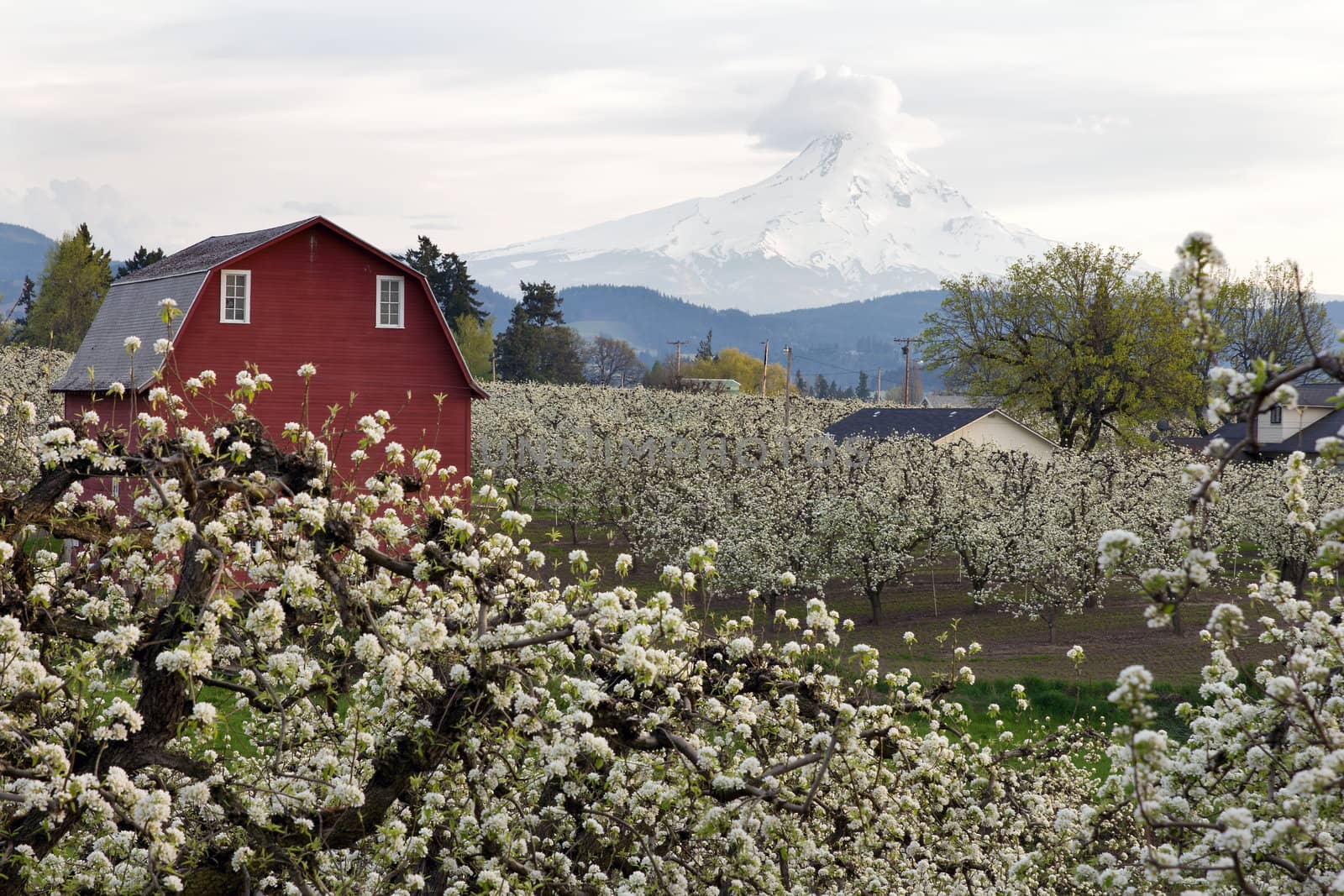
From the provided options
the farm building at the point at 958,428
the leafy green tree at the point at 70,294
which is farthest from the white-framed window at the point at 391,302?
the leafy green tree at the point at 70,294

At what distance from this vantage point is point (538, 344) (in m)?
99.4

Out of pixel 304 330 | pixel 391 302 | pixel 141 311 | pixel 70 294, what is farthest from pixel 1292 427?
pixel 70 294

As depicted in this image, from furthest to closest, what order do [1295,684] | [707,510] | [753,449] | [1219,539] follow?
[753,449] < [707,510] < [1219,539] < [1295,684]

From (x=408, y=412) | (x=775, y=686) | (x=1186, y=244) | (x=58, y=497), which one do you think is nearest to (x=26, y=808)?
(x=58, y=497)

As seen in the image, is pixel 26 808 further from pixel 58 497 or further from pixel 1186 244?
pixel 1186 244

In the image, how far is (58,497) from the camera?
690 centimetres

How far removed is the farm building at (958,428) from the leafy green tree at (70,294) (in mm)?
53227

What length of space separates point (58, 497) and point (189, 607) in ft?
Result: 5.98

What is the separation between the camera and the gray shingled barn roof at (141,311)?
24.4m

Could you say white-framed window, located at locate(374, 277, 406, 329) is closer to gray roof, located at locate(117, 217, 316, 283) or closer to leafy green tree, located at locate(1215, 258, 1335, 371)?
gray roof, located at locate(117, 217, 316, 283)

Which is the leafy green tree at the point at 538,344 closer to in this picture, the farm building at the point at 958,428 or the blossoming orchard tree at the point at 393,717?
the farm building at the point at 958,428

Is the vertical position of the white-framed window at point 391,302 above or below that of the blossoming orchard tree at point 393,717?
above

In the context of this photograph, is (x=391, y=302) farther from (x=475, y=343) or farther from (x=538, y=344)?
(x=538, y=344)

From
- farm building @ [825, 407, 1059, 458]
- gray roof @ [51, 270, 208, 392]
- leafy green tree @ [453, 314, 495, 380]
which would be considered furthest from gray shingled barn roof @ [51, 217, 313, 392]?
leafy green tree @ [453, 314, 495, 380]
